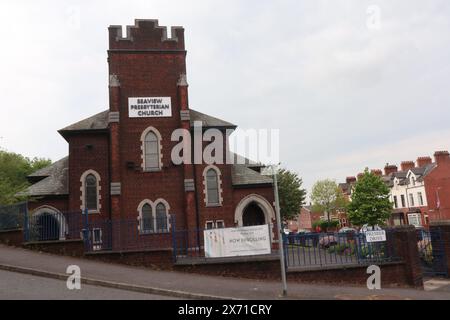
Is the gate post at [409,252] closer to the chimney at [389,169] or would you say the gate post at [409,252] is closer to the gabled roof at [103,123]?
the gabled roof at [103,123]

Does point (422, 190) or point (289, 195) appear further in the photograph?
point (422, 190)

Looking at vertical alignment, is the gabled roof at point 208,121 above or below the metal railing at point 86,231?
above

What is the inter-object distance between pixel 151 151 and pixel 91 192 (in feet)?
14.0

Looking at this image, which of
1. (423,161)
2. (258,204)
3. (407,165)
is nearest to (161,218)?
(258,204)

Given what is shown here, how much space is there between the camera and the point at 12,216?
16625mm

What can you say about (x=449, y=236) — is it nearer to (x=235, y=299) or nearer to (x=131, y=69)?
(x=235, y=299)

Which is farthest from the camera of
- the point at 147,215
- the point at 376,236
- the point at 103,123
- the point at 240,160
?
the point at 240,160

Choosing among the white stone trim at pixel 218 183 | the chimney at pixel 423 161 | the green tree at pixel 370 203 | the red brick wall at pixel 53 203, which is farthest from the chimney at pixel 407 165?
the red brick wall at pixel 53 203

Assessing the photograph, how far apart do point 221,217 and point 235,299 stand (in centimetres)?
1387

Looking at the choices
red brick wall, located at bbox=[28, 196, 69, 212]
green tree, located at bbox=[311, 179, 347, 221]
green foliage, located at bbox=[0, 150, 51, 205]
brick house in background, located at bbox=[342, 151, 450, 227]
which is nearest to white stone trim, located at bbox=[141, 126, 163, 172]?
red brick wall, located at bbox=[28, 196, 69, 212]

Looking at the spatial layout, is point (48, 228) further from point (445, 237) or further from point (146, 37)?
point (445, 237)

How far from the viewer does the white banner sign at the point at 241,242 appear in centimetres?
1388

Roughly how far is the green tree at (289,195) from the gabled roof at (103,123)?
18.8 m

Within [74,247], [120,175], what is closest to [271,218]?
[120,175]
